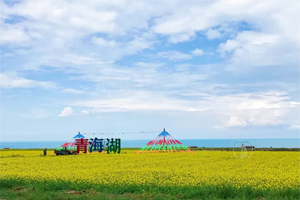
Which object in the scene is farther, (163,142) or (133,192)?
(163,142)

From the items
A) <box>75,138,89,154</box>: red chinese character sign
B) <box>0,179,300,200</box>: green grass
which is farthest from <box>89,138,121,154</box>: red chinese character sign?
<box>0,179,300,200</box>: green grass

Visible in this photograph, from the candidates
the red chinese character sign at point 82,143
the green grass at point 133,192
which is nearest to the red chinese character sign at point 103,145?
the red chinese character sign at point 82,143

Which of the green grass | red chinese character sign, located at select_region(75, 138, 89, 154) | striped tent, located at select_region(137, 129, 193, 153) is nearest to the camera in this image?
the green grass

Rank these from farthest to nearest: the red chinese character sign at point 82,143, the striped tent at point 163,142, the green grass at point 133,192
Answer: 1. the striped tent at point 163,142
2. the red chinese character sign at point 82,143
3. the green grass at point 133,192

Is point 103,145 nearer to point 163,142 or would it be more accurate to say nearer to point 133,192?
point 163,142

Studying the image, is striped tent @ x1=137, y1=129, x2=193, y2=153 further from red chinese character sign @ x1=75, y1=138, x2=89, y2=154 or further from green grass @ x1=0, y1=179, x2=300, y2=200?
green grass @ x1=0, y1=179, x2=300, y2=200

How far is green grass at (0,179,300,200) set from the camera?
12742 millimetres

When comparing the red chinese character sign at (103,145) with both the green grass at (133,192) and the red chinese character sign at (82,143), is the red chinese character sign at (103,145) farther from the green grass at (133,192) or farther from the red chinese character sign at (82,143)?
the green grass at (133,192)

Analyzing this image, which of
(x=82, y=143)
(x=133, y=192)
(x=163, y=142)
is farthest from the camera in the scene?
(x=163, y=142)

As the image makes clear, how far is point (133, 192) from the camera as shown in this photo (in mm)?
13906

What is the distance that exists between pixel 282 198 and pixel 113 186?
22.6 feet

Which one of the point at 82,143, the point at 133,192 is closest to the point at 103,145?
the point at 82,143

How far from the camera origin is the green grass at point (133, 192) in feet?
41.8

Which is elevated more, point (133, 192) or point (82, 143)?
point (82, 143)
